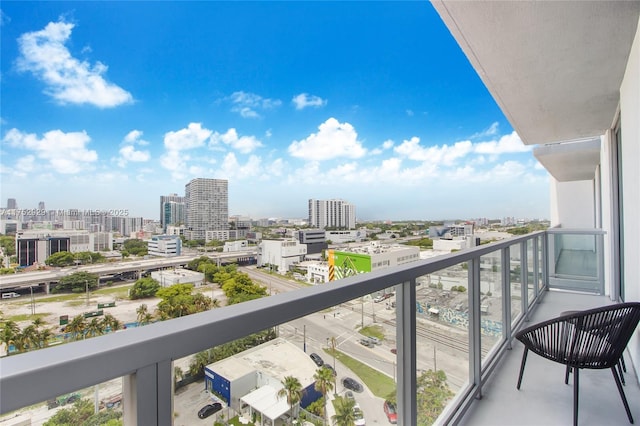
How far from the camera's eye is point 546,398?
2.21 metres

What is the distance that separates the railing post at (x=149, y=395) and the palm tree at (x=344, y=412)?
1.99 feet

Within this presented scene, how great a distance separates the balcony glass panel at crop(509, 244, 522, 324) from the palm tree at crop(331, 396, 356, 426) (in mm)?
2614

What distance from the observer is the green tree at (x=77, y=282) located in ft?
12.2

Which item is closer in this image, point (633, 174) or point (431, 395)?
point (431, 395)

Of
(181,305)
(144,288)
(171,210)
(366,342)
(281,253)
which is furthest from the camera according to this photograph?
(171,210)

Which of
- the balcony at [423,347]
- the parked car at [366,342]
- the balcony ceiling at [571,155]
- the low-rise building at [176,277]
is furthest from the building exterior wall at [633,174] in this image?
the low-rise building at [176,277]

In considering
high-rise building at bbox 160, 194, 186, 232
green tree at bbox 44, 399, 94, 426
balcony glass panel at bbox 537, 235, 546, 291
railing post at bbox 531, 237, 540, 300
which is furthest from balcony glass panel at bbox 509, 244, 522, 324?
high-rise building at bbox 160, 194, 186, 232

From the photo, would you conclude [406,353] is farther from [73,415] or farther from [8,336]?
[8,336]

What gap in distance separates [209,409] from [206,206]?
31.6ft

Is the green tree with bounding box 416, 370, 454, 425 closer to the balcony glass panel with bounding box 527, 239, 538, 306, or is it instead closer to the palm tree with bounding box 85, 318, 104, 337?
the palm tree with bounding box 85, 318, 104, 337

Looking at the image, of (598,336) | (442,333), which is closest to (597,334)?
(598,336)

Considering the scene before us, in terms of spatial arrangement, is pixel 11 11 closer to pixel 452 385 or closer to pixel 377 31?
pixel 452 385

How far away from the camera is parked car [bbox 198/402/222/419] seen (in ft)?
2.32

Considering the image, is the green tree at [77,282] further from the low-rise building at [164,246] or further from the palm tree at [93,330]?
the palm tree at [93,330]
